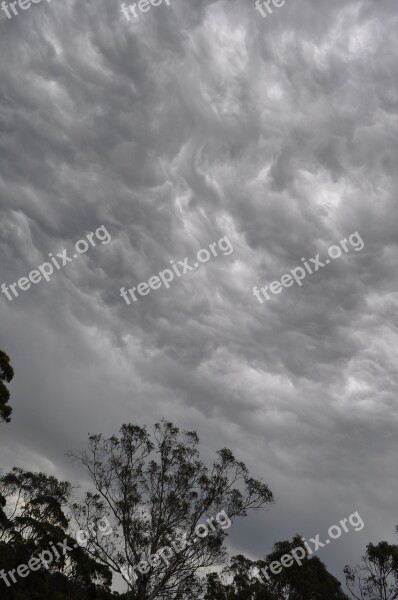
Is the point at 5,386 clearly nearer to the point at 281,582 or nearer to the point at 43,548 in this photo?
the point at 43,548

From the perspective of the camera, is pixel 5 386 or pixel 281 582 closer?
pixel 5 386

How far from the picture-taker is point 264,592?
31.8 metres

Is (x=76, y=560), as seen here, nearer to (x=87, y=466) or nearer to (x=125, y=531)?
(x=125, y=531)

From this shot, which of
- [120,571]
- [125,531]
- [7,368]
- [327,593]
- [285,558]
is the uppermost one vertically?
[7,368]

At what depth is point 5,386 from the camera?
21125mm

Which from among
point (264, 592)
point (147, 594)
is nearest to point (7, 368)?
point (147, 594)

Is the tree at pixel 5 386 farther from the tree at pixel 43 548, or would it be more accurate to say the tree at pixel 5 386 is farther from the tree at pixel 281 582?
the tree at pixel 281 582

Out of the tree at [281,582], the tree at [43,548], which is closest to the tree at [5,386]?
the tree at [43,548]

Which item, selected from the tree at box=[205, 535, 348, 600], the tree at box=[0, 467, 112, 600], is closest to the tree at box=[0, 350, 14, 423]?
the tree at box=[0, 467, 112, 600]

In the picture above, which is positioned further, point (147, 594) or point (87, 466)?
point (87, 466)

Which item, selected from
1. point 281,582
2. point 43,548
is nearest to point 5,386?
point 43,548

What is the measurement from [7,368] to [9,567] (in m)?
11.3

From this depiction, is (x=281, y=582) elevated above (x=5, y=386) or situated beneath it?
situated beneath

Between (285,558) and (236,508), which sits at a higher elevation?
(236,508)
